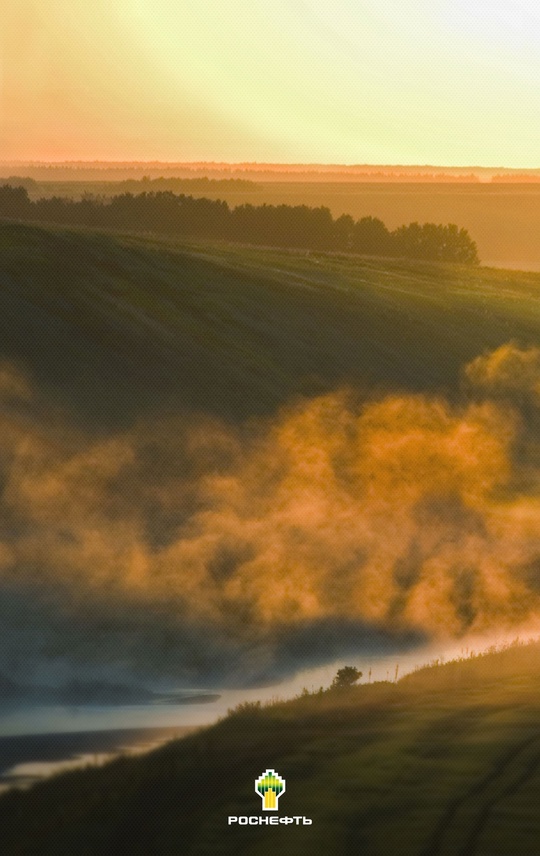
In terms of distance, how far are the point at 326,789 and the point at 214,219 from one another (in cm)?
13794

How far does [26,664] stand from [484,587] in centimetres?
1114

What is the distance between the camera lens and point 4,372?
47.4 m

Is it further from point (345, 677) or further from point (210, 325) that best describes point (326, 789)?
point (210, 325)

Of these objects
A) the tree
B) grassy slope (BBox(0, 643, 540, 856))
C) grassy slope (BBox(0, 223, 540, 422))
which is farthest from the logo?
grassy slope (BBox(0, 223, 540, 422))

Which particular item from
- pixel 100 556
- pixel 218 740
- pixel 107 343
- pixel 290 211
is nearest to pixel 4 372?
pixel 107 343

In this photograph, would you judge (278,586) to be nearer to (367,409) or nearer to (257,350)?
(367,409)

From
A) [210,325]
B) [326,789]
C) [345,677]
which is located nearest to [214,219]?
[210,325]

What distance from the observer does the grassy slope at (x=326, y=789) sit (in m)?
13.8

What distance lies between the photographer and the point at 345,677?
72.0 ft

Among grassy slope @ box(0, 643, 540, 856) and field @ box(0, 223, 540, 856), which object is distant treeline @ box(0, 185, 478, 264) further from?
grassy slope @ box(0, 643, 540, 856)

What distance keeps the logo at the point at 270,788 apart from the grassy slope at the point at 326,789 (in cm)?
10

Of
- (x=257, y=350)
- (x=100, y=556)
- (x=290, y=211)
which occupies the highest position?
(x=290, y=211)

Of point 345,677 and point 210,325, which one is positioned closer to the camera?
point 345,677

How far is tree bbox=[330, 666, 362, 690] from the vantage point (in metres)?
21.3
